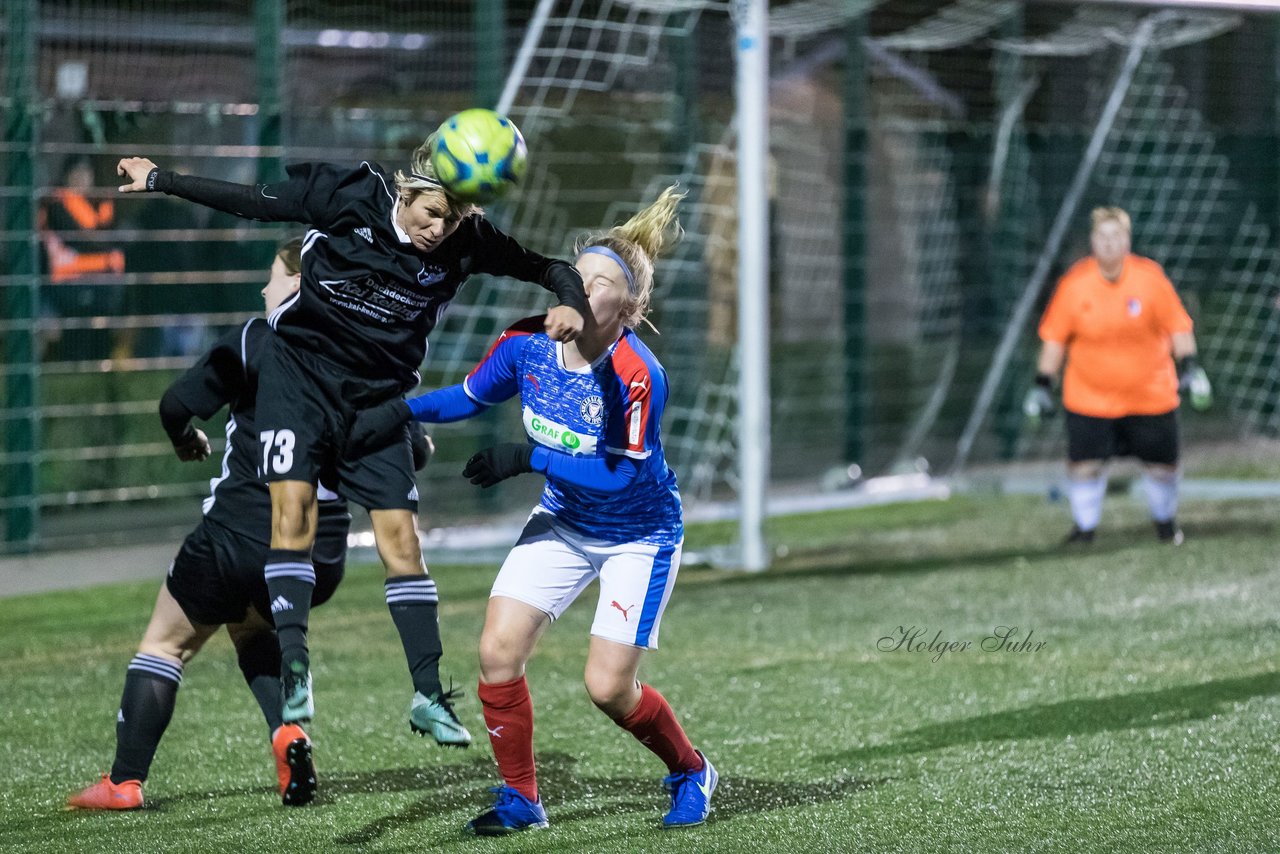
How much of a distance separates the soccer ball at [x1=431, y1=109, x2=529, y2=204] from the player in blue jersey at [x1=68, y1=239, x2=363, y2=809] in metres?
0.80

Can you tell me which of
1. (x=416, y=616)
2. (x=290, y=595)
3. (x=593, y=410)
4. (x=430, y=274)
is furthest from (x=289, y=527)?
(x=593, y=410)

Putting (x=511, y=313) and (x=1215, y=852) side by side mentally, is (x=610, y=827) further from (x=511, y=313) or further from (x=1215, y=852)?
(x=511, y=313)

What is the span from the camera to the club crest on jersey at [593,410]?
5.02m

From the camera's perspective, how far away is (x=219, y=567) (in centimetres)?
534

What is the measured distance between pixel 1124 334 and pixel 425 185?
6633 millimetres

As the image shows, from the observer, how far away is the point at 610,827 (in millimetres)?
5176

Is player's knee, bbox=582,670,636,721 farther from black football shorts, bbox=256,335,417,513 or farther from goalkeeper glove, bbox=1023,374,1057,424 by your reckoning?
goalkeeper glove, bbox=1023,374,1057,424

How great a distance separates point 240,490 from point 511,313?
20.5ft

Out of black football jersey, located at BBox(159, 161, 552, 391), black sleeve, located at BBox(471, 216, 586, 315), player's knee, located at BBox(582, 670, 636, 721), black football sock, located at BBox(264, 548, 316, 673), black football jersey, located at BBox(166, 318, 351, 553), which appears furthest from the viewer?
black football jersey, located at BBox(166, 318, 351, 553)

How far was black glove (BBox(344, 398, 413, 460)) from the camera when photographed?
5188 millimetres

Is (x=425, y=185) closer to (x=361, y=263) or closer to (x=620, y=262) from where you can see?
(x=361, y=263)

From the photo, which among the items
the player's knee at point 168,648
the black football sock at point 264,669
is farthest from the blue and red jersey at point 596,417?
the player's knee at point 168,648

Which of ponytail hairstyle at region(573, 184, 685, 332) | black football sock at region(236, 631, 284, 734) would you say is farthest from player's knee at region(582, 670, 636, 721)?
black football sock at region(236, 631, 284, 734)

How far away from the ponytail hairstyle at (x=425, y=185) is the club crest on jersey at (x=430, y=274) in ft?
0.61
